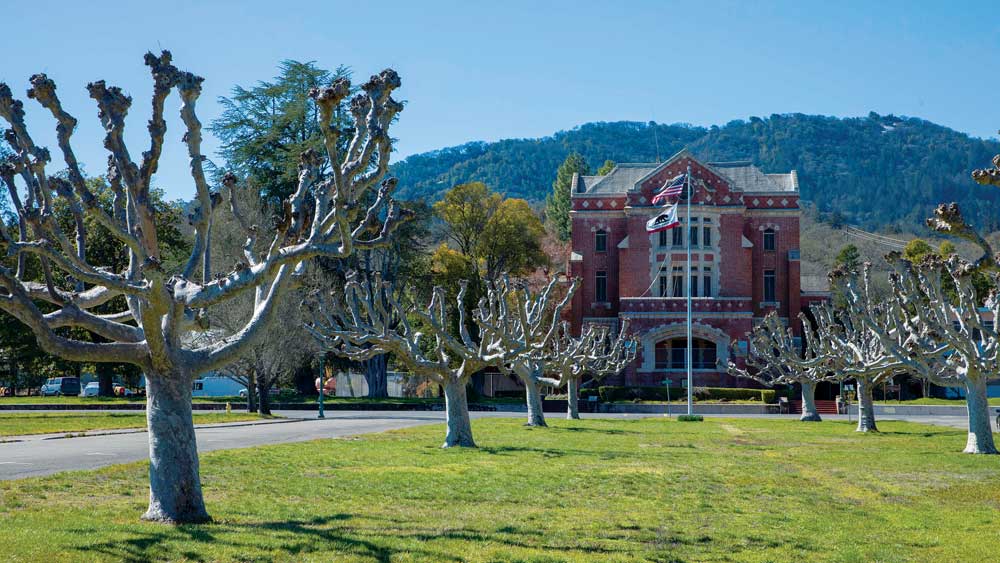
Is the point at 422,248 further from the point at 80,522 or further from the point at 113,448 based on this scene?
the point at 80,522

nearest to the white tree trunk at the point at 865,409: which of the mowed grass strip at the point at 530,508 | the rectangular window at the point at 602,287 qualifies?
the mowed grass strip at the point at 530,508

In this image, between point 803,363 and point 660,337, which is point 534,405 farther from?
point 660,337

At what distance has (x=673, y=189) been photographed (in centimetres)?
6288

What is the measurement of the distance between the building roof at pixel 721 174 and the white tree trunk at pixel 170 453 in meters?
→ 63.9

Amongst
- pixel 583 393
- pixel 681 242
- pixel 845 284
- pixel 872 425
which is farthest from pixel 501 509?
pixel 681 242

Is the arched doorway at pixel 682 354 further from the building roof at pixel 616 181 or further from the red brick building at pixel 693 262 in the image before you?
the building roof at pixel 616 181

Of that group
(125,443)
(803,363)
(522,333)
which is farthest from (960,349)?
(125,443)

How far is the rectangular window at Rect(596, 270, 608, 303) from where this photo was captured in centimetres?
7675

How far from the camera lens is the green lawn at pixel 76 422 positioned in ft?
113

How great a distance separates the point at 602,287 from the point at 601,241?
328 centimetres

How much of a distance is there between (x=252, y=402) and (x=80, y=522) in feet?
133

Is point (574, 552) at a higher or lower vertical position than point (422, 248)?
lower

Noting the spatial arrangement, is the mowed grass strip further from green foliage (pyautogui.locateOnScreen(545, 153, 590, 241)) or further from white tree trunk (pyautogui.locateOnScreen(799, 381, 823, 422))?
green foliage (pyautogui.locateOnScreen(545, 153, 590, 241))

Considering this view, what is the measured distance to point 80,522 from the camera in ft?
41.4
